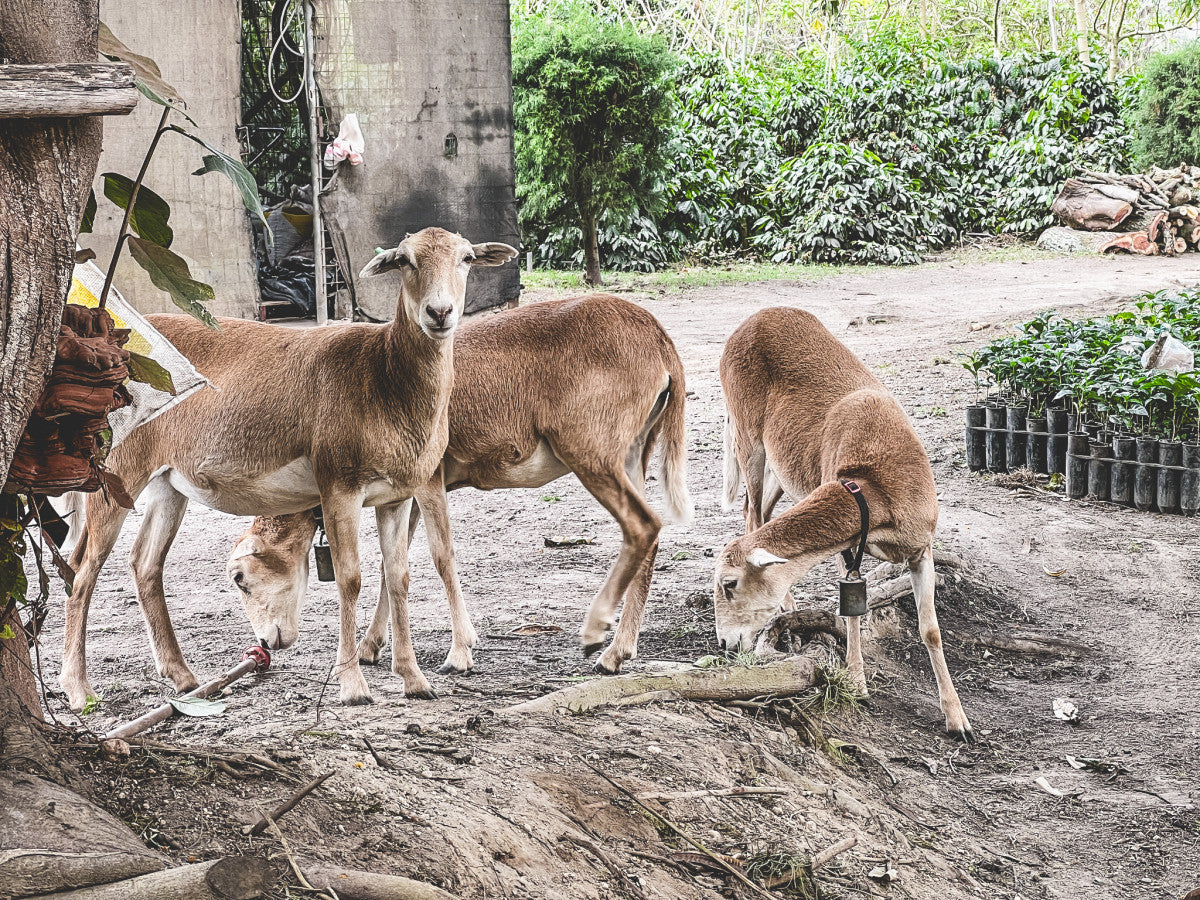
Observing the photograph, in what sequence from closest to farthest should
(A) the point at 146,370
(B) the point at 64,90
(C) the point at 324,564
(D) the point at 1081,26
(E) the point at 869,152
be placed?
(B) the point at 64,90
(A) the point at 146,370
(C) the point at 324,564
(E) the point at 869,152
(D) the point at 1081,26

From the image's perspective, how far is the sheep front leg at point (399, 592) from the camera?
14.4ft

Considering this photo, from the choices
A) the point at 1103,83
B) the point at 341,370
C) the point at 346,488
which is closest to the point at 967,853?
the point at 346,488

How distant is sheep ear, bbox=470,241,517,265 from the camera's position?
4.32 meters

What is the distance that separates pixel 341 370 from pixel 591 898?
2.30 metres

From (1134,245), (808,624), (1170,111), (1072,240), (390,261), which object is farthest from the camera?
(1170,111)

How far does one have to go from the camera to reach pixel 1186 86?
20.3 m

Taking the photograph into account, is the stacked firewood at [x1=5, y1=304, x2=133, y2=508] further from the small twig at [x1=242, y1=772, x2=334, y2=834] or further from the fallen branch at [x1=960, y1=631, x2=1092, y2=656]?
the fallen branch at [x1=960, y1=631, x2=1092, y2=656]

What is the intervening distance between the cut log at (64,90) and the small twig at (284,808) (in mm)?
1576

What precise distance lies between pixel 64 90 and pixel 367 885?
1.71 metres

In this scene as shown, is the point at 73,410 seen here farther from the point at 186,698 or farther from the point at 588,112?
the point at 588,112

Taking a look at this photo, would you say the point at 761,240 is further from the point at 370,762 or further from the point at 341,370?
the point at 370,762

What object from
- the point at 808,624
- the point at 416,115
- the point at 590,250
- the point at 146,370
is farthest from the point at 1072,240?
the point at 146,370

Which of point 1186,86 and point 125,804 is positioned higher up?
point 1186,86

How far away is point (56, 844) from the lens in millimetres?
2254
